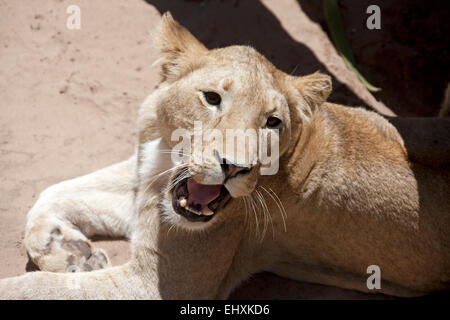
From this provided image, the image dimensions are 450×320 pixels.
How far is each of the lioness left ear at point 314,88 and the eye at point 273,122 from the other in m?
0.35

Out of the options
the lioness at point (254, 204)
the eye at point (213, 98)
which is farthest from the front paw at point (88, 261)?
the eye at point (213, 98)

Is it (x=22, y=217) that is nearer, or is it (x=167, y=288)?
(x=167, y=288)

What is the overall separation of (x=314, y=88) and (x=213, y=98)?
2.38 ft

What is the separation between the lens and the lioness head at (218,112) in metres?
3.18

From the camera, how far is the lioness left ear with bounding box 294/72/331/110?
12.1ft

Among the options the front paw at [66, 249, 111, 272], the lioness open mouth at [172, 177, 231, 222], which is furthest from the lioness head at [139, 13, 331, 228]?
the front paw at [66, 249, 111, 272]

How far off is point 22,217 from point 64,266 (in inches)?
27.0

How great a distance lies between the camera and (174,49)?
3701 mm

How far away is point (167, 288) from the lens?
3.69m

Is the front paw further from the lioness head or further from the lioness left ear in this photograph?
the lioness left ear

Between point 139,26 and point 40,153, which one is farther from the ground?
point 139,26

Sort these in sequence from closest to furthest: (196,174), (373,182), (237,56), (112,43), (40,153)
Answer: (196,174)
(237,56)
(373,182)
(40,153)
(112,43)
